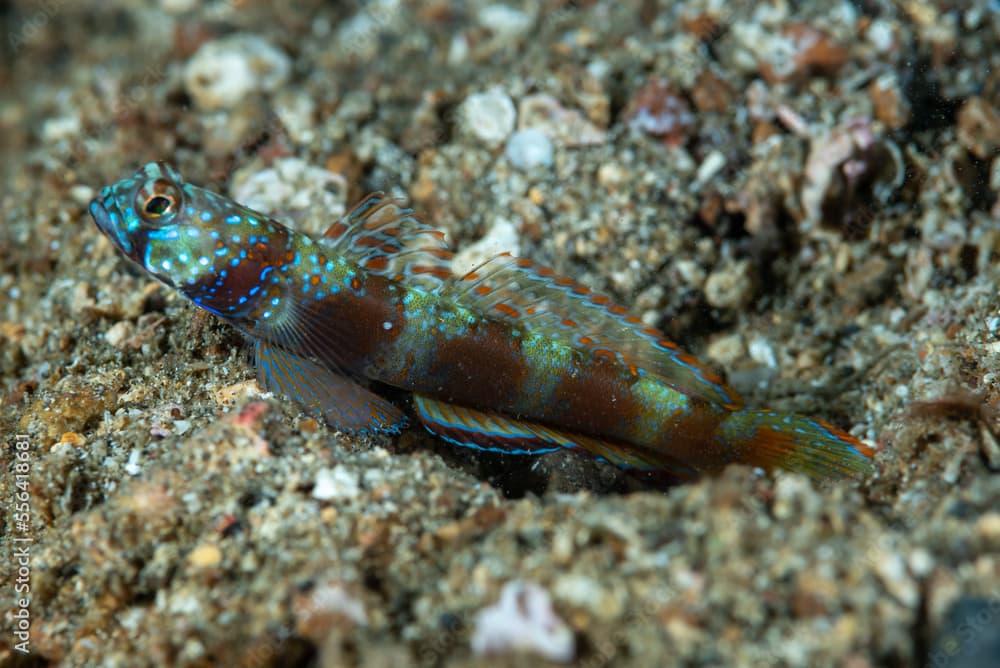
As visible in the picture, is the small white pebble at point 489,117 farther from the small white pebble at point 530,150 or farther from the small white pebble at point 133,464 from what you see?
the small white pebble at point 133,464

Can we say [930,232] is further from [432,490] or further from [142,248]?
[142,248]

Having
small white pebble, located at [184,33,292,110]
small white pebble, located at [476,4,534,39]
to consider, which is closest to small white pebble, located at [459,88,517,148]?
small white pebble, located at [476,4,534,39]

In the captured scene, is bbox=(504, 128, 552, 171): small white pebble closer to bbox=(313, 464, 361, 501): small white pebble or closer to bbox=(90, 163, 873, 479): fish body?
bbox=(90, 163, 873, 479): fish body

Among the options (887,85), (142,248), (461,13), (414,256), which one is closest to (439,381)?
(414,256)

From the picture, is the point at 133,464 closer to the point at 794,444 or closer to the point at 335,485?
the point at 335,485

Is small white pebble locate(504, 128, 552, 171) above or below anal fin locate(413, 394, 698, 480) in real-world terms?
above

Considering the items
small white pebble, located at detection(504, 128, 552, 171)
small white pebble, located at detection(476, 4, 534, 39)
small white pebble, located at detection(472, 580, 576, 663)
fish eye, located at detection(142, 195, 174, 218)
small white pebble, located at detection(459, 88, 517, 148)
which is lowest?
small white pebble, located at detection(472, 580, 576, 663)

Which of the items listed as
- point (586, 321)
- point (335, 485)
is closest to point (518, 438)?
point (586, 321)

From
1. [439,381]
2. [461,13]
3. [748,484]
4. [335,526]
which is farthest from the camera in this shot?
[461,13]
